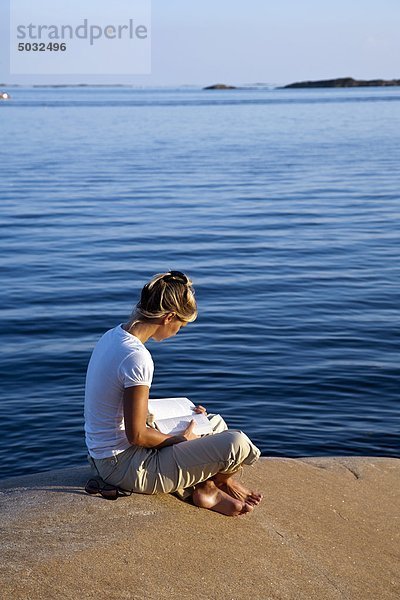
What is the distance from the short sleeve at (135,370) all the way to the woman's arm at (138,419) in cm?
3

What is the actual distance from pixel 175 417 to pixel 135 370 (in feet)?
2.18

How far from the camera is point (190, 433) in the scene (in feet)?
19.0

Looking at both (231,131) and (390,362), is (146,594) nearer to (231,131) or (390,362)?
(390,362)

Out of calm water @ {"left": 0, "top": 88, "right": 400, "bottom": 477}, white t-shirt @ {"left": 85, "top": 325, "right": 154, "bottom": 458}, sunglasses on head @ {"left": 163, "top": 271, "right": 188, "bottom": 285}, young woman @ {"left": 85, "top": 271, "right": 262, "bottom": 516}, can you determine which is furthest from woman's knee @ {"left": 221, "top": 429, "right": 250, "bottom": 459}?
calm water @ {"left": 0, "top": 88, "right": 400, "bottom": 477}

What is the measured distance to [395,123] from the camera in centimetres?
5475

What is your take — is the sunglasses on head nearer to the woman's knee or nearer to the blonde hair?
the blonde hair

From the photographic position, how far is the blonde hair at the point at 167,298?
546 cm

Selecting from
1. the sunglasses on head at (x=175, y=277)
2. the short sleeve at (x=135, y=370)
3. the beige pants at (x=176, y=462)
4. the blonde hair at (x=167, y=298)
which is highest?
the sunglasses on head at (x=175, y=277)

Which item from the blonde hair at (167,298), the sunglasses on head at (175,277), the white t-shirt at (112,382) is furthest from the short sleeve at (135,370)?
the sunglasses on head at (175,277)

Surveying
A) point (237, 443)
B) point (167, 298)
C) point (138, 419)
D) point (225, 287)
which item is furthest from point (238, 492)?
point (225, 287)

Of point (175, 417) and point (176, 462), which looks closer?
point (176, 462)

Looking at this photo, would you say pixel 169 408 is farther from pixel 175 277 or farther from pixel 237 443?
pixel 175 277

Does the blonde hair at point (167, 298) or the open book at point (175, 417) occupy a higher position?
the blonde hair at point (167, 298)

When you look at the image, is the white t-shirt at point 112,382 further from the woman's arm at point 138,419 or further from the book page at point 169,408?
the book page at point 169,408
